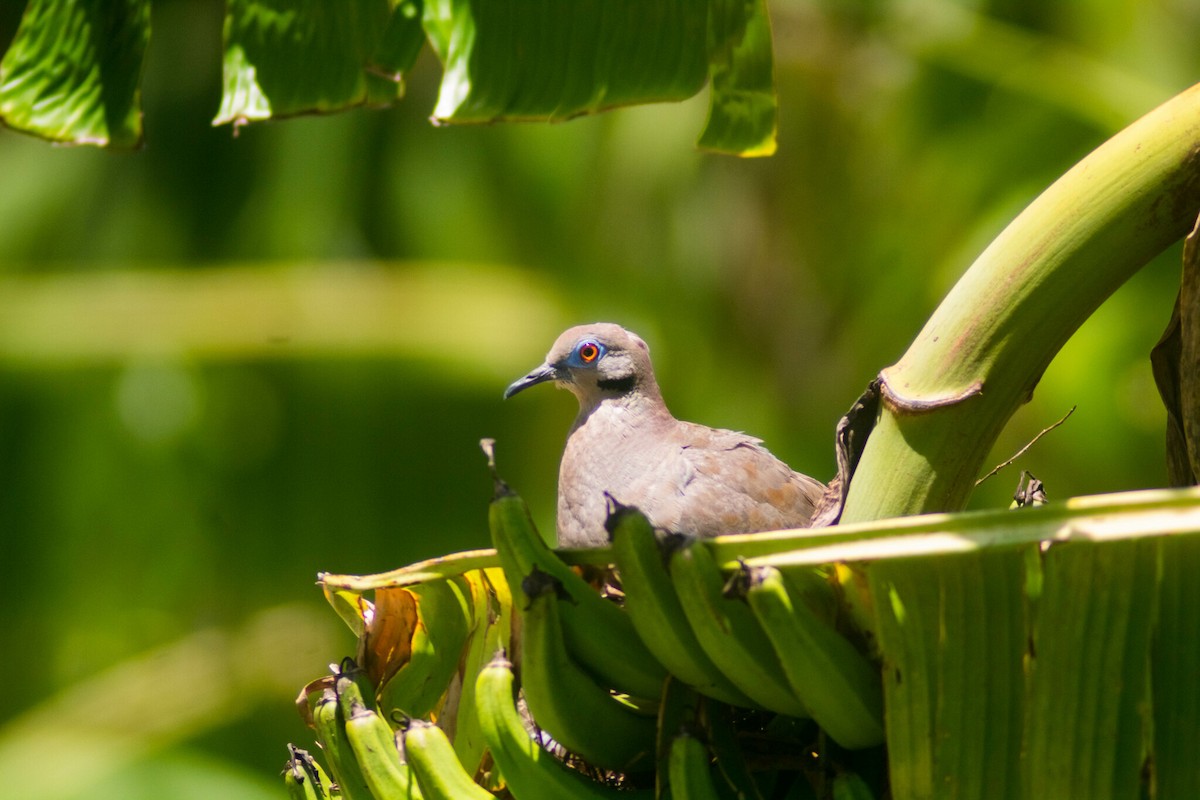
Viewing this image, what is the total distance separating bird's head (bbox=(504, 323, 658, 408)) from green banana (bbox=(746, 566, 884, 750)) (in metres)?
1.64

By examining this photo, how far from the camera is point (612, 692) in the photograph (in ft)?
5.43

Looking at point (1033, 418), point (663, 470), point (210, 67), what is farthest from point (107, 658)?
point (1033, 418)

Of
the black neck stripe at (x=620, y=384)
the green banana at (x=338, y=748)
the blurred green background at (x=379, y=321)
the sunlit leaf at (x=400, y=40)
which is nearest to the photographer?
the green banana at (x=338, y=748)

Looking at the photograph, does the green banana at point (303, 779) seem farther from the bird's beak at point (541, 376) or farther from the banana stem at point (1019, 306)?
the bird's beak at point (541, 376)

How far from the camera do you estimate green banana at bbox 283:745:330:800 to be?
71.4 inches

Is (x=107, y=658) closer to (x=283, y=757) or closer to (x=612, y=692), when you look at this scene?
(x=283, y=757)

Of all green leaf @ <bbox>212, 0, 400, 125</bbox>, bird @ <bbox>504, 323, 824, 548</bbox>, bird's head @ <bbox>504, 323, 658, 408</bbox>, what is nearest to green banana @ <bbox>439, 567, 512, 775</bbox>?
bird @ <bbox>504, 323, 824, 548</bbox>

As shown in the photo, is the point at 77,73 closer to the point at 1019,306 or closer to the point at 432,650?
the point at 432,650

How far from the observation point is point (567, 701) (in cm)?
150

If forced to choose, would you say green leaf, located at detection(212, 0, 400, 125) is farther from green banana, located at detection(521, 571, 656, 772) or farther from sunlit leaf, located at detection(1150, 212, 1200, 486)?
sunlit leaf, located at detection(1150, 212, 1200, 486)

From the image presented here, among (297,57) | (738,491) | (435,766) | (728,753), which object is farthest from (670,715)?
(297,57)

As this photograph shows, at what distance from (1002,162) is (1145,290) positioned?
2.28ft

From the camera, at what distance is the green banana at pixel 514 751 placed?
1.50m

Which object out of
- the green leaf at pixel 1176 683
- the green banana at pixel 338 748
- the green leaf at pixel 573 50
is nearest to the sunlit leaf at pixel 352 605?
the green banana at pixel 338 748
